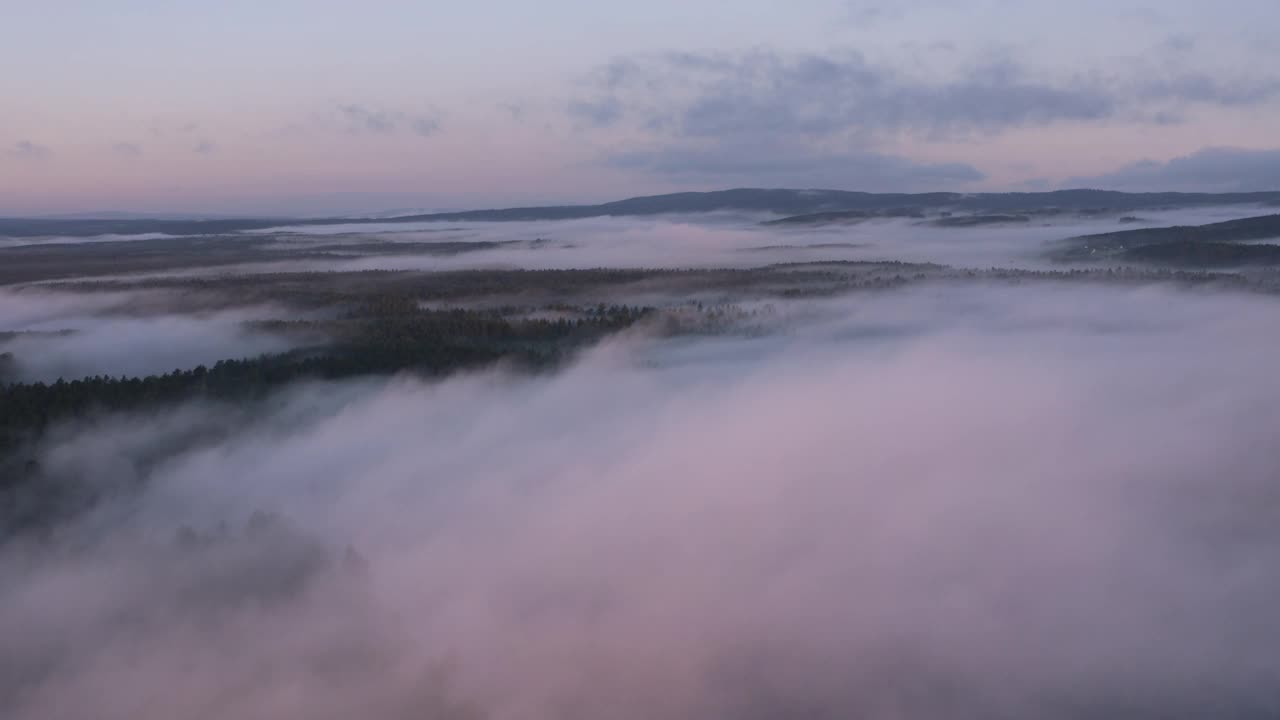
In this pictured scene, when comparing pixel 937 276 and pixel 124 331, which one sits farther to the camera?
pixel 937 276

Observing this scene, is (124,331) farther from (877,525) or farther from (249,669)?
(877,525)

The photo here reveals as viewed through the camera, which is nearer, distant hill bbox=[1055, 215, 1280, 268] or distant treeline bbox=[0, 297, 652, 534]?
distant treeline bbox=[0, 297, 652, 534]

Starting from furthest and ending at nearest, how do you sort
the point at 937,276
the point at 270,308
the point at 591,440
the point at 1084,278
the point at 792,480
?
the point at 937,276 → the point at 1084,278 → the point at 270,308 → the point at 591,440 → the point at 792,480

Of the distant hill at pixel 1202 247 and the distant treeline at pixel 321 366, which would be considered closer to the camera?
the distant treeline at pixel 321 366

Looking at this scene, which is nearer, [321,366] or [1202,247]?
[321,366]

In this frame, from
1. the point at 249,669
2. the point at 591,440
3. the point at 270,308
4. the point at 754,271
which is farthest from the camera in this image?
the point at 754,271

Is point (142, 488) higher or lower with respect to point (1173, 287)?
lower

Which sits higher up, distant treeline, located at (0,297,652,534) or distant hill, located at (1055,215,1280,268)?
distant hill, located at (1055,215,1280,268)

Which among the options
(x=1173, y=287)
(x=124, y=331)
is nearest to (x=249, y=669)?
(x=124, y=331)

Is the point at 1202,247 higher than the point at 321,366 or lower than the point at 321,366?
higher

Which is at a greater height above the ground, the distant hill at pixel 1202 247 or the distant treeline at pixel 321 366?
the distant hill at pixel 1202 247

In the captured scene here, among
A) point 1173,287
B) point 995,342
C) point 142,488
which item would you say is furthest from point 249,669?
point 1173,287
